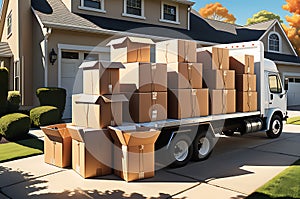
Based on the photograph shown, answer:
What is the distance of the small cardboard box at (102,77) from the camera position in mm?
5582

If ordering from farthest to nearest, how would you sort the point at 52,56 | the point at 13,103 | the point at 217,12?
the point at 217,12
the point at 52,56
the point at 13,103

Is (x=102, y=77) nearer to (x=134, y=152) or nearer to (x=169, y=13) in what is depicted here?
(x=134, y=152)

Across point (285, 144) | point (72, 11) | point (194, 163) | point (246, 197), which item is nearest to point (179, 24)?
point (72, 11)

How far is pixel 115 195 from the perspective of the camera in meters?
4.68

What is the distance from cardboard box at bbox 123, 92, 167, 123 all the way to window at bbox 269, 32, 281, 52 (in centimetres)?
1926

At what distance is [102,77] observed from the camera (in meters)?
5.59

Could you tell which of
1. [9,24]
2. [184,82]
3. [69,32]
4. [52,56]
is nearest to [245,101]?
[184,82]

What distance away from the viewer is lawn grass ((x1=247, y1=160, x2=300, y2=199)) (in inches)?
179

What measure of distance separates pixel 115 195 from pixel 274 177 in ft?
9.97

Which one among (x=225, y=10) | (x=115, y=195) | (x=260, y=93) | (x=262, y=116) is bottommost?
(x=115, y=195)

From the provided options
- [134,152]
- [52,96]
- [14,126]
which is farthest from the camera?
[52,96]

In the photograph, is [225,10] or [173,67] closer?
[173,67]

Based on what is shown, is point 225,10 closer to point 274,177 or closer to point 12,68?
point 12,68

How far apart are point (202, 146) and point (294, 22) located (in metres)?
32.5
